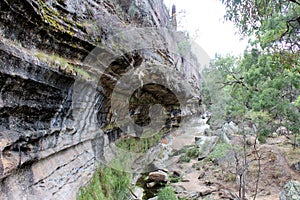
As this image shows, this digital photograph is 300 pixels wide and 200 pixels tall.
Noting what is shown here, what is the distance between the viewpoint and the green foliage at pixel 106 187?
18.1 ft

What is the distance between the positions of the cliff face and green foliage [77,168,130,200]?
0.98ft

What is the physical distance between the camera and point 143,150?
406 inches

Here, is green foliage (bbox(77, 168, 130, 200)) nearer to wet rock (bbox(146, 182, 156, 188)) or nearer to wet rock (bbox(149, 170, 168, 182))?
wet rock (bbox(146, 182, 156, 188))

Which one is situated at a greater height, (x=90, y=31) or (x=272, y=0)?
(x=272, y=0)

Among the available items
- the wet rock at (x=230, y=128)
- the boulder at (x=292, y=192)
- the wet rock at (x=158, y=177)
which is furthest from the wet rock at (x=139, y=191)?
the wet rock at (x=230, y=128)

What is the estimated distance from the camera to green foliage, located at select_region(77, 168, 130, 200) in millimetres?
5503

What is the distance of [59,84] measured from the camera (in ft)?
12.3

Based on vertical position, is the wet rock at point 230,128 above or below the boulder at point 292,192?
above

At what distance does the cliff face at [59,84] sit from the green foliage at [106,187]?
297mm

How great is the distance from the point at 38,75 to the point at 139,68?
2924 millimetres

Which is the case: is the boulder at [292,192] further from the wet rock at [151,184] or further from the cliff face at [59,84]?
the cliff face at [59,84]

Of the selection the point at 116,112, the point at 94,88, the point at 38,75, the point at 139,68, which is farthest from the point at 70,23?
the point at 116,112

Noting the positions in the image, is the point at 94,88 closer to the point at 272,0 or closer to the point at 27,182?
the point at 27,182

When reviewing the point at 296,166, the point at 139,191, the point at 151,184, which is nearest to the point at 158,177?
the point at 151,184
